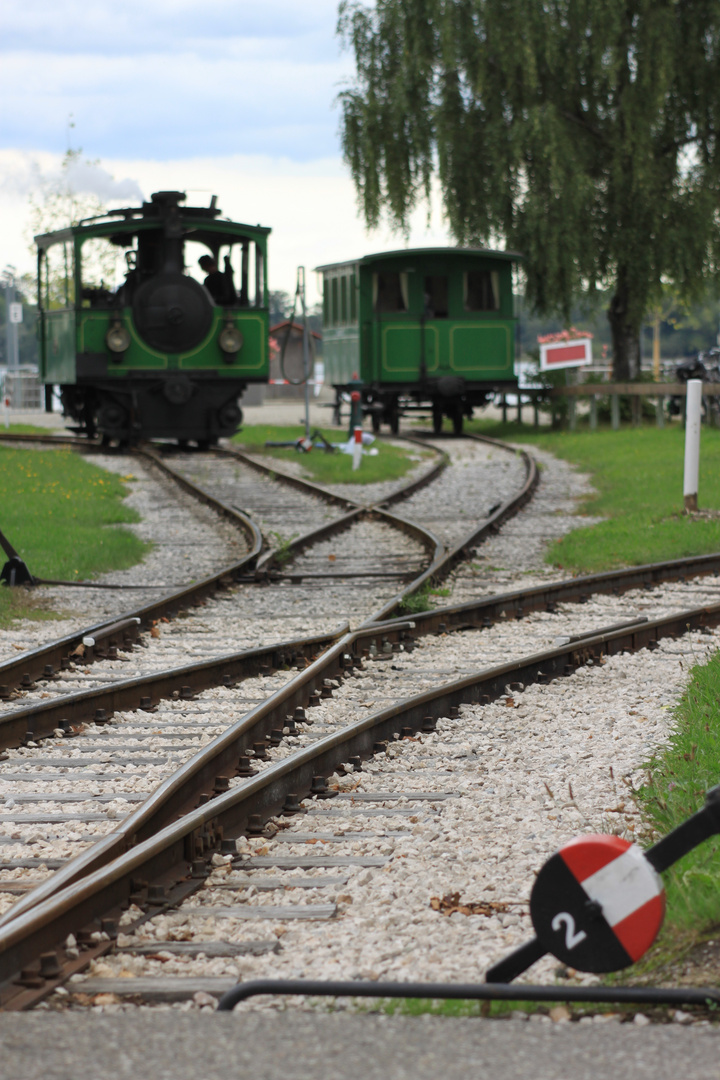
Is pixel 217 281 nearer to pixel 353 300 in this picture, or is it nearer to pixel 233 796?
pixel 353 300

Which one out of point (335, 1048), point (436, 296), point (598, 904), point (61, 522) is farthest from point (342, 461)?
point (335, 1048)

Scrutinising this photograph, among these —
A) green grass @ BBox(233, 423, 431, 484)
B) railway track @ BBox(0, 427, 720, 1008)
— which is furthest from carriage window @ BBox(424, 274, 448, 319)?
railway track @ BBox(0, 427, 720, 1008)

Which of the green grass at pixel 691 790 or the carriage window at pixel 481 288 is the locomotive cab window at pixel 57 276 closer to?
the carriage window at pixel 481 288

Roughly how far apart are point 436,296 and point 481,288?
94 cm

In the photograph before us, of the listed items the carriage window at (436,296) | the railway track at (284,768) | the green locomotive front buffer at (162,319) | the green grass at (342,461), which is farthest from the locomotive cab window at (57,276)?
the railway track at (284,768)

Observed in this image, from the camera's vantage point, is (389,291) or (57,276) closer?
(57,276)

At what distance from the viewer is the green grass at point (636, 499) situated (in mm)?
11031

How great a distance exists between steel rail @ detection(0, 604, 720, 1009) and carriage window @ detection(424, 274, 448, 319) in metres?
19.9

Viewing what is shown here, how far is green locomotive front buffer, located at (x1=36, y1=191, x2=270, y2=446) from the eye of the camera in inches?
832

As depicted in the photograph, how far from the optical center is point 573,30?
26609 millimetres

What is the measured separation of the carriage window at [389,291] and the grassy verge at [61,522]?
8779 mm

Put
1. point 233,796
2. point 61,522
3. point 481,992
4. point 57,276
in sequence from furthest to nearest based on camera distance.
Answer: point 57,276 < point 61,522 < point 233,796 < point 481,992

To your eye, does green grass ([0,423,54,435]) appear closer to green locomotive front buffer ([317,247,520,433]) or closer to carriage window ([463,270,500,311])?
green locomotive front buffer ([317,247,520,433])

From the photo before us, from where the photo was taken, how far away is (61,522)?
13.3 metres
